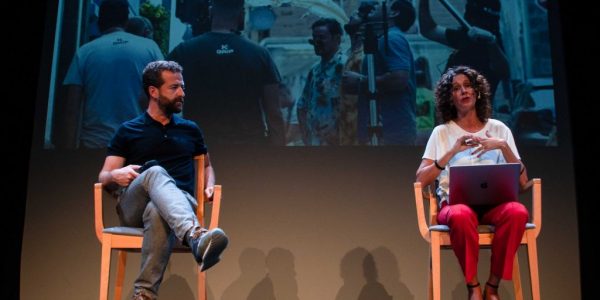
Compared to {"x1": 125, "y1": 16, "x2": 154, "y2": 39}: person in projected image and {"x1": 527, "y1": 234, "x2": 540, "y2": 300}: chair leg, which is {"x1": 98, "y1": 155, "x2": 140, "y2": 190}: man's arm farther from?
{"x1": 527, "y1": 234, "x2": 540, "y2": 300}: chair leg

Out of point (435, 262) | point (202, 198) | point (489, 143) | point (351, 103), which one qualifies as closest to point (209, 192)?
point (202, 198)

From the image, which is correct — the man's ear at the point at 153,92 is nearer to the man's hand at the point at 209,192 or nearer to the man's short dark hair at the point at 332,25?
the man's hand at the point at 209,192

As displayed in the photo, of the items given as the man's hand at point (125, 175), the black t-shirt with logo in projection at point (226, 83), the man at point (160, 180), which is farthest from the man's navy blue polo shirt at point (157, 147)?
the black t-shirt with logo in projection at point (226, 83)

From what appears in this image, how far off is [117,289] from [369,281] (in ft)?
4.26

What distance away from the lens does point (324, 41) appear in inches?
124

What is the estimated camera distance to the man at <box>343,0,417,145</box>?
3080 mm

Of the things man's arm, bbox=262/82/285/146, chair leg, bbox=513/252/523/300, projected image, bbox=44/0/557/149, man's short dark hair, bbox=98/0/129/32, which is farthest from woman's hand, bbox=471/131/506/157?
man's short dark hair, bbox=98/0/129/32

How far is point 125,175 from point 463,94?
4.83 ft

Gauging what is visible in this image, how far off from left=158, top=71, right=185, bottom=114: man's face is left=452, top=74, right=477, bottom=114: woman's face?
1226 mm

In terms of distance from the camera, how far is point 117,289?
237 centimetres

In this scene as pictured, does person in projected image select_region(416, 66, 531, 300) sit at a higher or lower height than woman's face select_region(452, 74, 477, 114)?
lower

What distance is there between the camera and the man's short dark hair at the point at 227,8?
3180 millimetres

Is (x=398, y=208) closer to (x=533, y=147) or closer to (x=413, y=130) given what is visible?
(x=413, y=130)

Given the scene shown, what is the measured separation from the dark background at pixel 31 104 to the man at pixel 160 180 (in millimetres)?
1011
